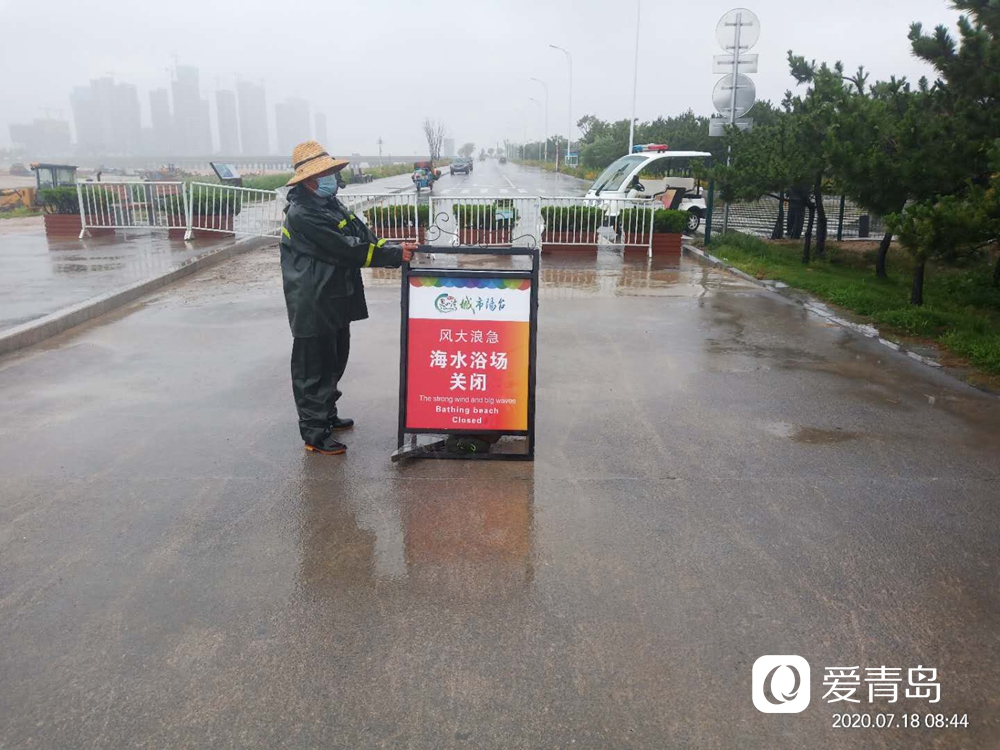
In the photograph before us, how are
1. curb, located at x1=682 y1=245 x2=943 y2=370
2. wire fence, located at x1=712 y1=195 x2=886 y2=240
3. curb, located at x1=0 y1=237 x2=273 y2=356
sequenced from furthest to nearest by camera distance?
1. wire fence, located at x1=712 y1=195 x2=886 y2=240
2. curb, located at x1=682 y1=245 x2=943 y2=370
3. curb, located at x1=0 y1=237 x2=273 y2=356

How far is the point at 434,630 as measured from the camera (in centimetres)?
315

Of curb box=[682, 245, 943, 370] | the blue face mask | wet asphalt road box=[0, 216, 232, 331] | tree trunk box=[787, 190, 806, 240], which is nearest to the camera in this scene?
the blue face mask

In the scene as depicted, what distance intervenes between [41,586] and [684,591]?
278 cm

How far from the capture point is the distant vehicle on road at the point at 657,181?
19922 millimetres

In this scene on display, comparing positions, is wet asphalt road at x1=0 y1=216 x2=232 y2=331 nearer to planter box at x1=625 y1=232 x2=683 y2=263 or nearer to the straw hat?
the straw hat

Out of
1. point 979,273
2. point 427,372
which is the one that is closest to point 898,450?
point 427,372

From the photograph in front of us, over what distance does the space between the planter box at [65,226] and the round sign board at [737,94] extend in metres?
12.5

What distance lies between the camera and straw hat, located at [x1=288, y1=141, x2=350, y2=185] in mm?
4691

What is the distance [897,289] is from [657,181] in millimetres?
11344

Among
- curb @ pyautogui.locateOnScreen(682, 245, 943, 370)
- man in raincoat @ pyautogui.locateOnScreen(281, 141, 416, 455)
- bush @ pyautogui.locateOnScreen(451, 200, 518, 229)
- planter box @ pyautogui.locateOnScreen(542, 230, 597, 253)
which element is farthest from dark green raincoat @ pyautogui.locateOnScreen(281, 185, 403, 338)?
planter box @ pyautogui.locateOnScreen(542, 230, 597, 253)

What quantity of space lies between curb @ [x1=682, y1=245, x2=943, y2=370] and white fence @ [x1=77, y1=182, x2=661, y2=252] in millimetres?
1994

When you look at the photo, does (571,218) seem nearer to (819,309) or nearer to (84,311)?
(819,309)

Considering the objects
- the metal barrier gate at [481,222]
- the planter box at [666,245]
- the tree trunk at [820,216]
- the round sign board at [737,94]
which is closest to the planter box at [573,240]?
the metal barrier gate at [481,222]

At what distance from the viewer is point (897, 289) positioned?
11.4m
